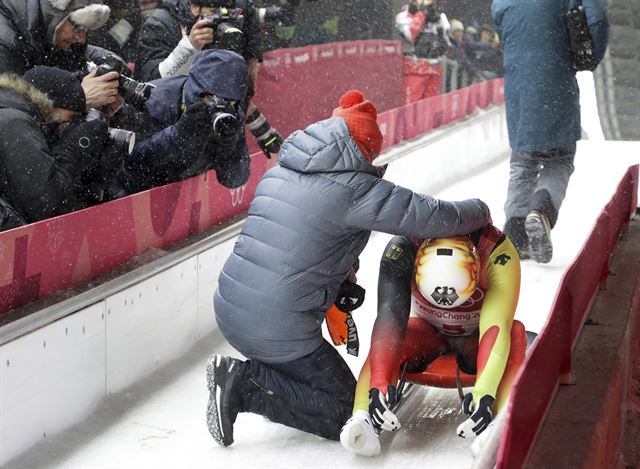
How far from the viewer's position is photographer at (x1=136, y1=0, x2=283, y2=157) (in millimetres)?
5734

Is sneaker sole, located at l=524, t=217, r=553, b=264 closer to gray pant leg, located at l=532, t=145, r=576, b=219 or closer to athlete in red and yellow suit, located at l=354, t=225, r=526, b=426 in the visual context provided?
gray pant leg, located at l=532, t=145, r=576, b=219

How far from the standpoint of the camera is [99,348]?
14.4 ft

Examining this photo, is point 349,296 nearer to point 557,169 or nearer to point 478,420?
point 478,420

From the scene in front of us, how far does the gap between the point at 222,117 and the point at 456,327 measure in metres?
1.63

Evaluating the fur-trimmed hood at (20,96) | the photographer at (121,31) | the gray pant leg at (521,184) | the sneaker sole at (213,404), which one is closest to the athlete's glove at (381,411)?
the sneaker sole at (213,404)

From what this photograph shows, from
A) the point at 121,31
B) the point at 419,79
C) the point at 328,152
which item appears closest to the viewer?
the point at 328,152

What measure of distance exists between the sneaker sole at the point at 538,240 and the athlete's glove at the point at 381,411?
2611 millimetres

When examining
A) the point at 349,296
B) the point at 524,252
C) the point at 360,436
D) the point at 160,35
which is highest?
the point at 160,35

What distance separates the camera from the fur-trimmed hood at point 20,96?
14.3 feet

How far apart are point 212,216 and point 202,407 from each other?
1.54 meters

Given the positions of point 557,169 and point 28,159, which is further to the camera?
point 557,169

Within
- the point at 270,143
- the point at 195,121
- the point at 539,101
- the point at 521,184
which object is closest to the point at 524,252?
the point at 521,184

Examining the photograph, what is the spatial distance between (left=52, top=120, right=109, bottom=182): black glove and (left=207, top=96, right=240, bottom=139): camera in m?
0.69

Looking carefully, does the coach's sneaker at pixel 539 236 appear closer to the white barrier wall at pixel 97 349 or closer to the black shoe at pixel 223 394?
the white barrier wall at pixel 97 349
